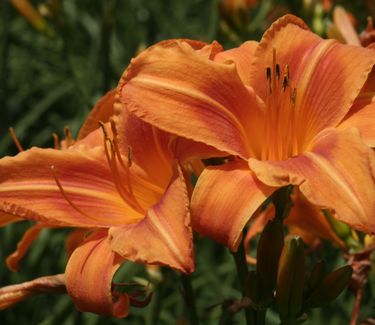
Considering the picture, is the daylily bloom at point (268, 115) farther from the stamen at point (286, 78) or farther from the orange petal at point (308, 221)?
the orange petal at point (308, 221)

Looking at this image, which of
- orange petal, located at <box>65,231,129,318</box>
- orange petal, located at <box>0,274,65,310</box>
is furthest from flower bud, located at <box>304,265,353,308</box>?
orange petal, located at <box>0,274,65,310</box>

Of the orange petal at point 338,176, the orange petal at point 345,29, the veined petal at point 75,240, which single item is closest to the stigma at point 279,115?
the orange petal at point 338,176

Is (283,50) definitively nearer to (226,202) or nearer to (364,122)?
(364,122)

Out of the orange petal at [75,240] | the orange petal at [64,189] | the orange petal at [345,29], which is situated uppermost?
the orange petal at [345,29]

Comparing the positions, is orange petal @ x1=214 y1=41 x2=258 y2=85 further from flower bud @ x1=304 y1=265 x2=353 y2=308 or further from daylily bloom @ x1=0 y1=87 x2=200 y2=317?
flower bud @ x1=304 y1=265 x2=353 y2=308

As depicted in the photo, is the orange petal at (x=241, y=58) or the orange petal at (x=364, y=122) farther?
the orange petal at (x=241, y=58)
